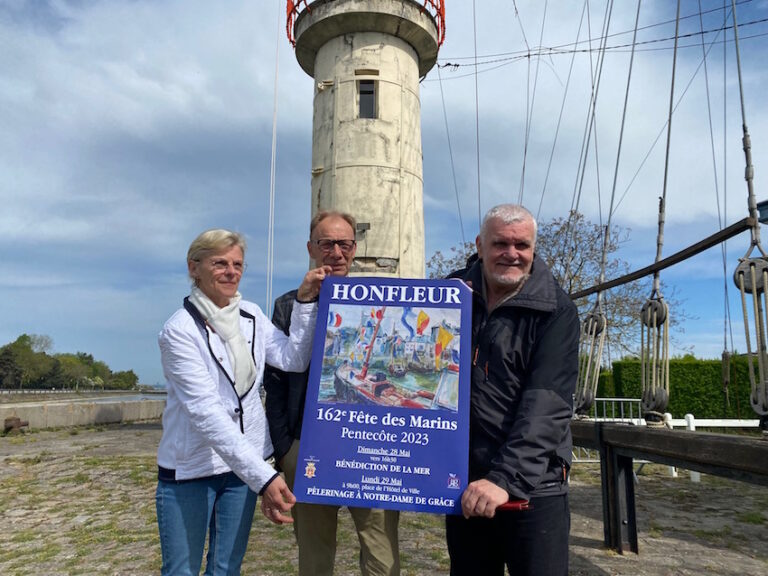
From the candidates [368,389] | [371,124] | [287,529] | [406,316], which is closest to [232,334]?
[368,389]

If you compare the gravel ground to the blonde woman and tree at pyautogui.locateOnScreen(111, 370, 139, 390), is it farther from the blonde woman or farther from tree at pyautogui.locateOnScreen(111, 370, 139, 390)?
tree at pyautogui.locateOnScreen(111, 370, 139, 390)

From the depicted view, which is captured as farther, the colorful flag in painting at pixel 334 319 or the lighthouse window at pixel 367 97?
the lighthouse window at pixel 367 97

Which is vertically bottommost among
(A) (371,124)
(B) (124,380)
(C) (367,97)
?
(B) (124,380)

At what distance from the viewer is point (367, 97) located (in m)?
8.78

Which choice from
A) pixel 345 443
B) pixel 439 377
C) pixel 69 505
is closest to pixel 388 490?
pixel 345 443

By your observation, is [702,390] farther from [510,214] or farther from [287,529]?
[510,214]

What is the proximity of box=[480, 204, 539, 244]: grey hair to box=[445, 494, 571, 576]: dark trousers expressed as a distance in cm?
111

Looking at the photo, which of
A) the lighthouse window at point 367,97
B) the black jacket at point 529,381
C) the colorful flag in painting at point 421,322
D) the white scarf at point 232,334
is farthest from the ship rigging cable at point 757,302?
the lighthouse window at point 367,97

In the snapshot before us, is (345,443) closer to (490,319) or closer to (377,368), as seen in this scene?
(377,368)

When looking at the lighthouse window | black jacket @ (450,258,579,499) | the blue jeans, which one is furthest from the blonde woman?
the lighthouse window

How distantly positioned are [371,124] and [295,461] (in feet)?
22.4

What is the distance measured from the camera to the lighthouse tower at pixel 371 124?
8312mm

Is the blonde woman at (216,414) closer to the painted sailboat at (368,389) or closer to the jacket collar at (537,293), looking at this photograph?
the painted sailboat at (368,389)

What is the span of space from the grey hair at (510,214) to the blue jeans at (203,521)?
1.58 m
